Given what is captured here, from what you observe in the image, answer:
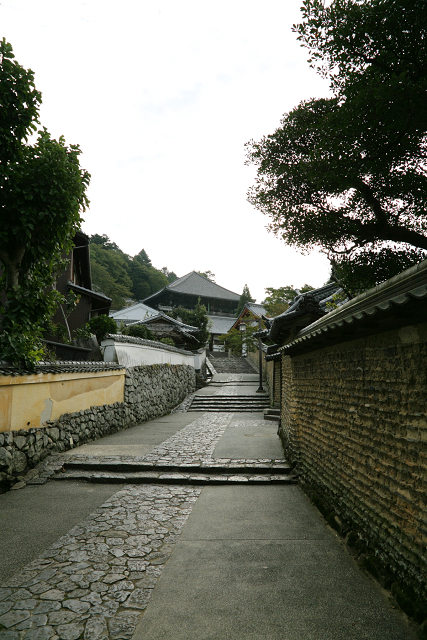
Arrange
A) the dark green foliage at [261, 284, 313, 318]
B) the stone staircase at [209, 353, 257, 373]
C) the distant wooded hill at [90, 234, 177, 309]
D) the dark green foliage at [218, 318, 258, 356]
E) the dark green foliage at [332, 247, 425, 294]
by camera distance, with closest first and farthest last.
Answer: the dark green foliage at [332, 247, 425, 294]
the dark green foliage at [261, 284, 313, 318]
the dark green foliage at [218, 318, 258, 356]
the stone staircase at [209, 353, 257, 373]
the distant wooded hill at [90, 234, 177, 309]

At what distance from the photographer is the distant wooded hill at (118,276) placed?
45.4 meters

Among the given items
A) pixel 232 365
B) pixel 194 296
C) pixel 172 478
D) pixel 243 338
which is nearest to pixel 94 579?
pixel 172 478

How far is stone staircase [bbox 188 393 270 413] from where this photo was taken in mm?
16031

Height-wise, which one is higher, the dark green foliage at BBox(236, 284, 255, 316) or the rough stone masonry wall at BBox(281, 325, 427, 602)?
the dark green foliage at BBox(236, 284, 255, 316)

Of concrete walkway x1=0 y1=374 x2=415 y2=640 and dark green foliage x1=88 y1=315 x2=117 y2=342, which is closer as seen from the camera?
concrete walkway x1=0 y1=374 x2=415 y2=640

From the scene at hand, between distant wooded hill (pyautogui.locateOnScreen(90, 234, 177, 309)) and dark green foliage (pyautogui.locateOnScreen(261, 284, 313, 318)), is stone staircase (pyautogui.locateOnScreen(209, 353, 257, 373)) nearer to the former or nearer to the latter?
dark green foliage (pyautogui.locateOnScreen(261, 284, 313, 318))

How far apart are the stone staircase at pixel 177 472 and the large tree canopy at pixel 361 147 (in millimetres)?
4792

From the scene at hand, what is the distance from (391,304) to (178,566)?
2.92m

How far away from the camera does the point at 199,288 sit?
1907 inches

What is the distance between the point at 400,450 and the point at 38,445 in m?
5.86

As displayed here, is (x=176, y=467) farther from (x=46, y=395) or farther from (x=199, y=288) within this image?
(x=199, y=288)

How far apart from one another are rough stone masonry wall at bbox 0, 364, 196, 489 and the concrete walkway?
431 millimetres

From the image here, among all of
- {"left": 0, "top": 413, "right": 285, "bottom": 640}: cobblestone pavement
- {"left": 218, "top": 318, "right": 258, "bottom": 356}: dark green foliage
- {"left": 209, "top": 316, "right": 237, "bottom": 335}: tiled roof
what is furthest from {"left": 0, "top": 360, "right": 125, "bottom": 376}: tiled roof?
{"left": 209, "top": 316, "right": 237, "bottom": 335}: tiled roof

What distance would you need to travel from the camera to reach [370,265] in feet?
28.3
